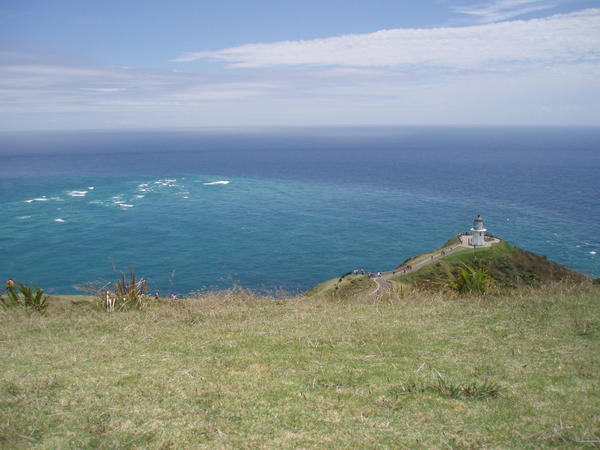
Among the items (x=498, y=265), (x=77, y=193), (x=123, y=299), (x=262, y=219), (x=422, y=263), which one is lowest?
(x=498, y=265)

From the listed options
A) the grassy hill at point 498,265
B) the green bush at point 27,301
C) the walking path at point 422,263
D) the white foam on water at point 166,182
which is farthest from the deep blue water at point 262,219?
the green bush at point 27,301

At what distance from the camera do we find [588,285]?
11094 millimetres

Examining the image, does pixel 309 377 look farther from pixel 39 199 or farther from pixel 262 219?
pixel 39 199

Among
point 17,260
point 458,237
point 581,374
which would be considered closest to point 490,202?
point 458,237

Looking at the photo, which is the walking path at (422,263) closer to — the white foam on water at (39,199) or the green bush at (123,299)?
the green bush at (123,299)

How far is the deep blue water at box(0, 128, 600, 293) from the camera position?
49.4 metres

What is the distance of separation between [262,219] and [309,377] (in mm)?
63683

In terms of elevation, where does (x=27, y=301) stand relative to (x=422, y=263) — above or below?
above

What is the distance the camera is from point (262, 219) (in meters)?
69.7

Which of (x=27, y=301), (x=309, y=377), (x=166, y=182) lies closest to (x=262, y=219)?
(x=166, y=182)

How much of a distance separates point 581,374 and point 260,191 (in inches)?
3413

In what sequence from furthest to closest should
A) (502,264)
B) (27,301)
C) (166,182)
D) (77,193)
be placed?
(166,182) < (77,193) < (502,264) < (27,301)

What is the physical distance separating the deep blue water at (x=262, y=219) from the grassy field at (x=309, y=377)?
1436 cm

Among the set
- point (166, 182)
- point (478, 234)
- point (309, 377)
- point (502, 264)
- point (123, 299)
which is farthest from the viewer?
point (166, 182)
